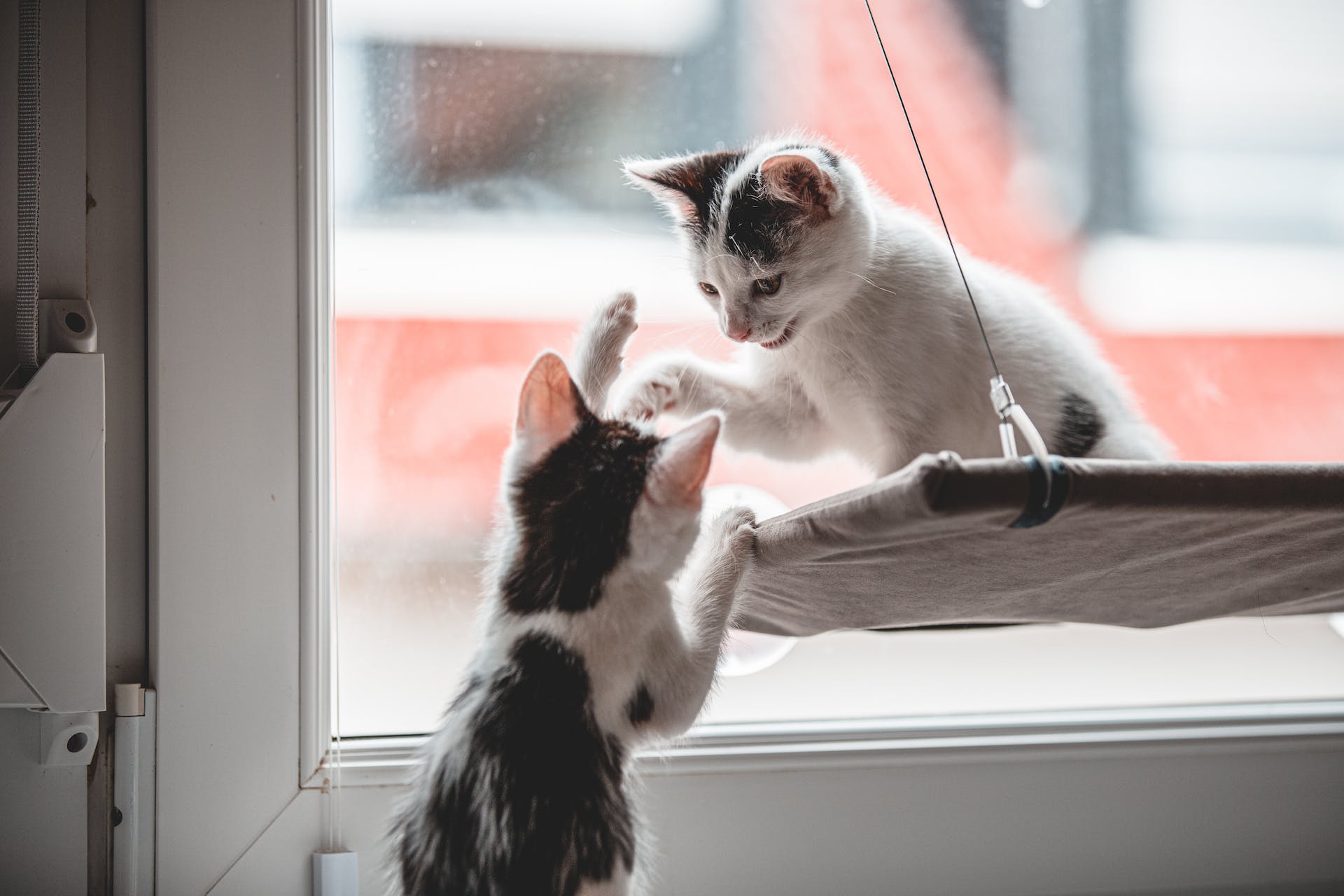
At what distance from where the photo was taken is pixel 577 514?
87 cm

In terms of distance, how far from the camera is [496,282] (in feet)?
4.66

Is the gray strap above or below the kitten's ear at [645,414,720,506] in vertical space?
above

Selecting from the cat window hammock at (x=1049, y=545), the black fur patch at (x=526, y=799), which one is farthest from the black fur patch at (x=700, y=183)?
the black fur patch at (x=526, y=799)

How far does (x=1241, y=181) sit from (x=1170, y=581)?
3.50 feet

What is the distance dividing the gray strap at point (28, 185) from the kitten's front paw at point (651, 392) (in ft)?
2.20

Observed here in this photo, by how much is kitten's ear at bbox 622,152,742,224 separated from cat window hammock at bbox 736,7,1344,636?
29 centimetres

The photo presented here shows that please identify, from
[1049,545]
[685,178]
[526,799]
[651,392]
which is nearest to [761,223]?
[685,178]

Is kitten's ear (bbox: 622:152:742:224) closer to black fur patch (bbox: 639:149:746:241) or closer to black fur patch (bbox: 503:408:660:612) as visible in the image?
black fur patch (bbox: 639:149:746:241)

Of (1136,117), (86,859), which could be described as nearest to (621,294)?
(86,859)

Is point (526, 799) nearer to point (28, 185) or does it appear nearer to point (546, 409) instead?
point (546, 409)

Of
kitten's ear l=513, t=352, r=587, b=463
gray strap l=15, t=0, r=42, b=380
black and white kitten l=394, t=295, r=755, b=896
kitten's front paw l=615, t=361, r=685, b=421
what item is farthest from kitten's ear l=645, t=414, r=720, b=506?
gray strap l=15, t=0, r=42, b=380

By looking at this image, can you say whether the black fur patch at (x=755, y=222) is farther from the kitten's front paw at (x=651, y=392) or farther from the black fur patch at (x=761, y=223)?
A: the kitten's front paw at (x=651, y=392)

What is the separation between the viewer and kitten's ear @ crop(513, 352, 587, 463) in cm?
90

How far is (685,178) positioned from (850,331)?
0.86 ft
